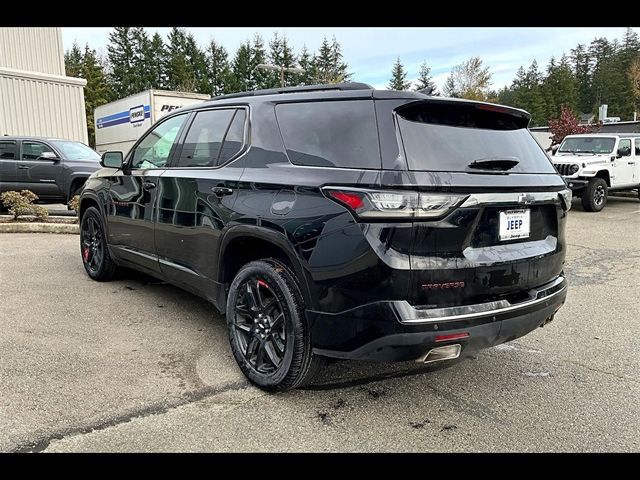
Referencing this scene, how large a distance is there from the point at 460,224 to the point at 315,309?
867 millimetres

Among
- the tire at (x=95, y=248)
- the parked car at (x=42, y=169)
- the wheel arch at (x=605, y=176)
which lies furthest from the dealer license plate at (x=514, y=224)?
the wheel arch at (x=605, y=176)

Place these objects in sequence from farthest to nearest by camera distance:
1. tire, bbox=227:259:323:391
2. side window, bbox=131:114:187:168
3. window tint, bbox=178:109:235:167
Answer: side window, bbox=131:114:187:168, window tint, bbox=178:109:235:167, tire, bbox=227:259:323:391

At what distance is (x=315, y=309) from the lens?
8.87 feet

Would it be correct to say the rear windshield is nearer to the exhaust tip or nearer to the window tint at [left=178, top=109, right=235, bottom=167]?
the exhaust tip

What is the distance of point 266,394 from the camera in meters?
3.10

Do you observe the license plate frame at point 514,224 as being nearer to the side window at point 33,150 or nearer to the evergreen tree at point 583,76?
the side window at point 33,150

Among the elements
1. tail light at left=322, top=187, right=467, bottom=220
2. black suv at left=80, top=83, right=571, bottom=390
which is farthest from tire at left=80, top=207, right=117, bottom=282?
tail light at left=322, top=187, right=467, bottom=220

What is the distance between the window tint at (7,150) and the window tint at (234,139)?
29.9 feet

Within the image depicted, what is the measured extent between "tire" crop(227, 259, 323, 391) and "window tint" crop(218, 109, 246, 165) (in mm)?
805

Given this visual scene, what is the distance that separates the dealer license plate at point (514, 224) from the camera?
2721mm

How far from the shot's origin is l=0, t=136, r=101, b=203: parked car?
34.1ft

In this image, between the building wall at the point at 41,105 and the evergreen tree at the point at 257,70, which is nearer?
the building wall at the point at 41,105
